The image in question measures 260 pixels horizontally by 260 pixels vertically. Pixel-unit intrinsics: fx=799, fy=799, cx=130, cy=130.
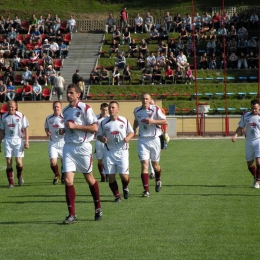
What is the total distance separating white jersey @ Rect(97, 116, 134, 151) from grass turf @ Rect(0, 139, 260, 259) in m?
1.12

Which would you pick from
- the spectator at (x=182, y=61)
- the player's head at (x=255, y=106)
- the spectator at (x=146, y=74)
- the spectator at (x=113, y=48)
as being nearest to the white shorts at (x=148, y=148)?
the player's head at (x=255, y=106)

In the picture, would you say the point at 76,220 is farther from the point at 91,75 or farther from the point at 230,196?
the point at 91,75

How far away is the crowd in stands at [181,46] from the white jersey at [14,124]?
29704 millimetres

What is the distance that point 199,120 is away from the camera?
1772 inches

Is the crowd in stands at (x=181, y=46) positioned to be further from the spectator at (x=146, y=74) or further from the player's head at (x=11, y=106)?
the player's head at (x=11, y=106)

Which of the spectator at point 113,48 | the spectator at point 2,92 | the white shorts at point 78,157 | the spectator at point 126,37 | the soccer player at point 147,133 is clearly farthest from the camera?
the spectator at point 126,37

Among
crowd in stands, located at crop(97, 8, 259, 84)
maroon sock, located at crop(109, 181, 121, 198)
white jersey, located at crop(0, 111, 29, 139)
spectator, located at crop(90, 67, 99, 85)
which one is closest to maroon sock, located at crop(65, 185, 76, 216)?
maroon sock, located at crop(109, 181, 121, 198)

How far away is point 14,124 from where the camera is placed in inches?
769

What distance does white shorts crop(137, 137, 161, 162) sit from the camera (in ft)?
55.0

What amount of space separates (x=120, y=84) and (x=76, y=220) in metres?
38.4

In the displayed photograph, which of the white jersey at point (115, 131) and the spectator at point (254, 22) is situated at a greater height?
the spectator at point (254, 22)

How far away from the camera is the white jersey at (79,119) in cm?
1272

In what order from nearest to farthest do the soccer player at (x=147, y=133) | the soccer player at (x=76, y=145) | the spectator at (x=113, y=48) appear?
the soccer player at (x=76, y=145), the soccer player at (x=147, y=133), the spectator at (x=113, y=48)

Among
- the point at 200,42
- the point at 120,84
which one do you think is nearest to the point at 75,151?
the point at 120,84
